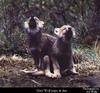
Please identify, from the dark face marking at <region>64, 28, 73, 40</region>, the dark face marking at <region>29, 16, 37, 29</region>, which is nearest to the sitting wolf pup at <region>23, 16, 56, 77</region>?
the dark face marking at <region>29, 16, 37, 29</region>

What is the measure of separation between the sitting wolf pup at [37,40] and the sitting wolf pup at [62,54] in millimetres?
46

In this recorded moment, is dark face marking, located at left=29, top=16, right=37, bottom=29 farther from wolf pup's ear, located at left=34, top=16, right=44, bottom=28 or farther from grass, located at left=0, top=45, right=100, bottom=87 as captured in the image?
grass, located at left=0, top=45, right=100, bottom=87

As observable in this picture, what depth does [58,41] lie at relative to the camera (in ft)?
9.63

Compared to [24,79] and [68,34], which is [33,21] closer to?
[68,34]

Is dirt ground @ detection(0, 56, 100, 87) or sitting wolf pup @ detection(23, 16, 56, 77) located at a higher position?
sitting wolf pup @ detection(23, 16, 56, 77)

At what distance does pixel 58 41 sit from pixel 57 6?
0.30m

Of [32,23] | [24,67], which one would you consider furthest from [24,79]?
[32,23]

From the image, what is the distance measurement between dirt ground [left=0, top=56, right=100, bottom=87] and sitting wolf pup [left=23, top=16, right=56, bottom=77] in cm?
5

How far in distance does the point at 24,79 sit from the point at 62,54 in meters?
0.39

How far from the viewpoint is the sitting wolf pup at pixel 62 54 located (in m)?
2.93

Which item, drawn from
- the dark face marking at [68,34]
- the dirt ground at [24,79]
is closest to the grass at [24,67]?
the dirt ground at [24,79]

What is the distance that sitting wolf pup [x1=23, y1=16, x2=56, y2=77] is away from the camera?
2.91 m

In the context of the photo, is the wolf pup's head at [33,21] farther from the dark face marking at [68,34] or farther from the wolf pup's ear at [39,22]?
the dark face marking at [68,34]

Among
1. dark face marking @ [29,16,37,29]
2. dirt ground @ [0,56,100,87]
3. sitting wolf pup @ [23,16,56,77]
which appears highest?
dark face marking @ [29,16,37,29]
